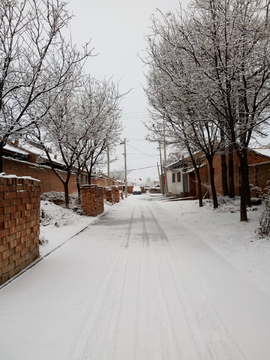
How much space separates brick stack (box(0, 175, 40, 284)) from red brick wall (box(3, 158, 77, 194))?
719 cm

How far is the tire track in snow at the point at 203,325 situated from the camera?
2172mm

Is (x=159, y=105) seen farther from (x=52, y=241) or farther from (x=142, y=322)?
(x=142, y=322)

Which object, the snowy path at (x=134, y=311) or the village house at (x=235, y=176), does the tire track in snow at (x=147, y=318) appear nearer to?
the snowy path at (x=134, y=311)

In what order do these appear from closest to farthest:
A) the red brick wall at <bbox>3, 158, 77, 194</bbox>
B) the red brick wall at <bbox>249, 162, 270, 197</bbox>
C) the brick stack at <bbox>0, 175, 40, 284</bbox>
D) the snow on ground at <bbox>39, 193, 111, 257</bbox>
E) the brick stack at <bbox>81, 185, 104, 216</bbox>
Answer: the brick stack at <bbox>0, 175, 40, 284</bbox> → the snow on ground at <bbox>39, 193, 111, 257</bbox> → the red brick wall at <bbox>3, 158, 77, 194</bbox> → the brick stack at <bbox>81, 185, 104, 216</bbox> → the red brick wall at <bbox>249, 162, 270, 197</bbox>

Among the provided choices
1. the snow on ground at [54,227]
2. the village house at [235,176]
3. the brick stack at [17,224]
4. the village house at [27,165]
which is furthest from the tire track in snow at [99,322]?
the village house at [27,165]

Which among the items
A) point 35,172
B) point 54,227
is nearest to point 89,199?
point 35,172

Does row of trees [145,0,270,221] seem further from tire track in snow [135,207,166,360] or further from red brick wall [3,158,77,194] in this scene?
red brick wall [3,158,77,194]

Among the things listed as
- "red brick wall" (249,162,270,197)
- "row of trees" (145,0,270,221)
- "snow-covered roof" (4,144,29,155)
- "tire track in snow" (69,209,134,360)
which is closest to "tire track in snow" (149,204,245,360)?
"tire track in snow" (69,209,134,360)

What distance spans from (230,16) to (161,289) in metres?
6.65

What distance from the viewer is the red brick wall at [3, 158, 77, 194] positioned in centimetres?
1143

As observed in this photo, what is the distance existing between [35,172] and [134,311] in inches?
481

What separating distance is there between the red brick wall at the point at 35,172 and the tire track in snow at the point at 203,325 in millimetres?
9931

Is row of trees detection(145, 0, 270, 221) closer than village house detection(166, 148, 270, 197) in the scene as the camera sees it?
Yes

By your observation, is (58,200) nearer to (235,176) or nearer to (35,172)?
(35,172)
